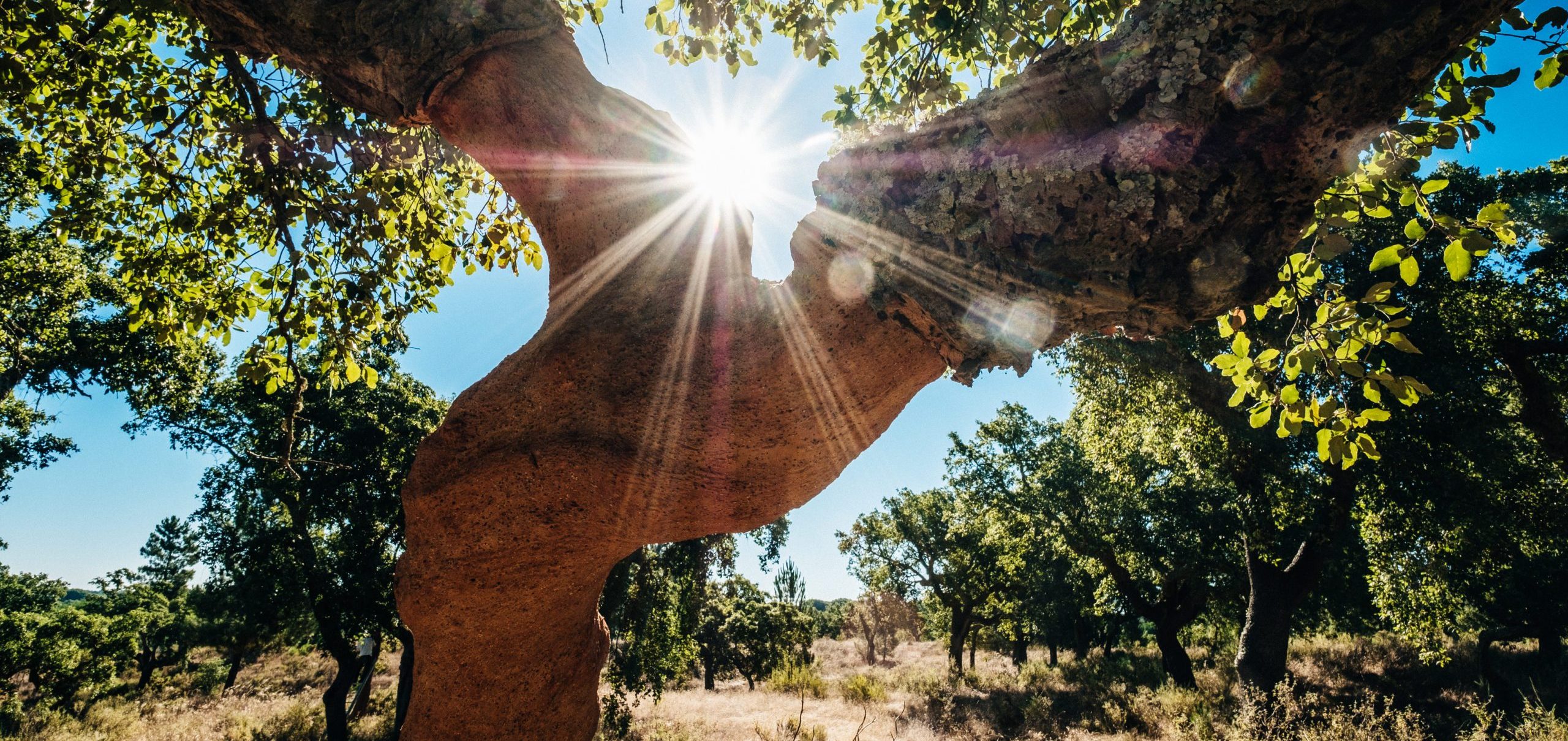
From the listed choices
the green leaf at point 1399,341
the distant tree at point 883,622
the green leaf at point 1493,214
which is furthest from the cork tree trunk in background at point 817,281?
the distant tree at point 883,622

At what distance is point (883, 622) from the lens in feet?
195

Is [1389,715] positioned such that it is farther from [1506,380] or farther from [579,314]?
[579,314]

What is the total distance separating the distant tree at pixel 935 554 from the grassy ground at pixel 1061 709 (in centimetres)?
411

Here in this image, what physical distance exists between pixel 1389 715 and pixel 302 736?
2436cm

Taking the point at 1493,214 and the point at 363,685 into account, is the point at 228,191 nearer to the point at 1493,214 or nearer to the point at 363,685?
the point at 1493,214

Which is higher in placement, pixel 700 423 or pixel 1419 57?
pixel 1419 57

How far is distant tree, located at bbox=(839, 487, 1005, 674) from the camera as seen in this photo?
2798 centimetres

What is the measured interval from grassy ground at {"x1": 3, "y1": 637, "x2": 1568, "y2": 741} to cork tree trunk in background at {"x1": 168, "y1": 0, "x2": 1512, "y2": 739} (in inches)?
313

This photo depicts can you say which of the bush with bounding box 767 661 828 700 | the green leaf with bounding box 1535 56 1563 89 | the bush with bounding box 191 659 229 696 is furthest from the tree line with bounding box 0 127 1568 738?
the bush with bounding box 767 661 828 700

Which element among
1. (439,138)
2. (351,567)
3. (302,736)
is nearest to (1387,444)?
(439,138)

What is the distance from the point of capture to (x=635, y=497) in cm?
180

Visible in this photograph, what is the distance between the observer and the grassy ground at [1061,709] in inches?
415

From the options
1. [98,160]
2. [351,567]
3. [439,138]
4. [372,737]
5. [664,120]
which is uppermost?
[439,138]

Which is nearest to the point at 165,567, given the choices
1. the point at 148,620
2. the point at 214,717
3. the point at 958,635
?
the point at 148,620
